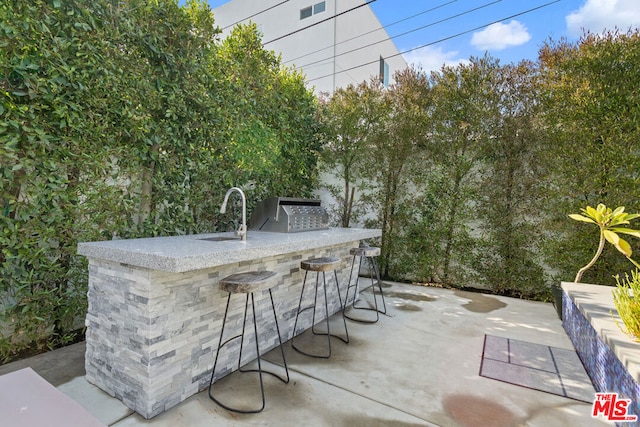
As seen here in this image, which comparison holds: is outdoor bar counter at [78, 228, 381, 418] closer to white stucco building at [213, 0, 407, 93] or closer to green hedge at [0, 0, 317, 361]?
green hedge at [0, 0, 317, 361]

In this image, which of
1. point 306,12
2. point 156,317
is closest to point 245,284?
point 156,317

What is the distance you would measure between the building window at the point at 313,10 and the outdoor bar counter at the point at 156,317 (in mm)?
8918

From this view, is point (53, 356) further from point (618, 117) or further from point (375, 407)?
point (618, 117)

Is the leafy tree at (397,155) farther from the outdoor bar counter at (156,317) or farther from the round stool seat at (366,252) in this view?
the outdoor bar counter at (156,317)

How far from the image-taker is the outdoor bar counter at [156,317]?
1.80 meters

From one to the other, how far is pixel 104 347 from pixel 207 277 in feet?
2.45

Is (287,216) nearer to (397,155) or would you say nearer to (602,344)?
(602,344)

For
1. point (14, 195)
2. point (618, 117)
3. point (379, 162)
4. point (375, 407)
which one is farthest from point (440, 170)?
point (14, 195)

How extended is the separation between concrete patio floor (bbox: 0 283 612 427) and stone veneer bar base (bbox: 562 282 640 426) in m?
0.24

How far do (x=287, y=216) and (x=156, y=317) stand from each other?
1583 millimetres

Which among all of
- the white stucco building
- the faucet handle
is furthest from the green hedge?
the white stucco building

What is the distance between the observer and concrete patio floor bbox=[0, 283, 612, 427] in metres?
1.85

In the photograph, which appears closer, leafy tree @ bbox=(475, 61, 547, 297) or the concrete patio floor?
the concrete patio floor

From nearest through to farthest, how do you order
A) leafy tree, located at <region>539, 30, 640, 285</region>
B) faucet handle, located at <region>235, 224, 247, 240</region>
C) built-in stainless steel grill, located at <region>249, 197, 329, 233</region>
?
faucet handle, located at <region>235, 224, 247, 240</region> → built-in stainless steel grill, located at <region>249, 197, 329, 233</region> → leafy tree, located at <region>539, 30, 640, 285</region>
